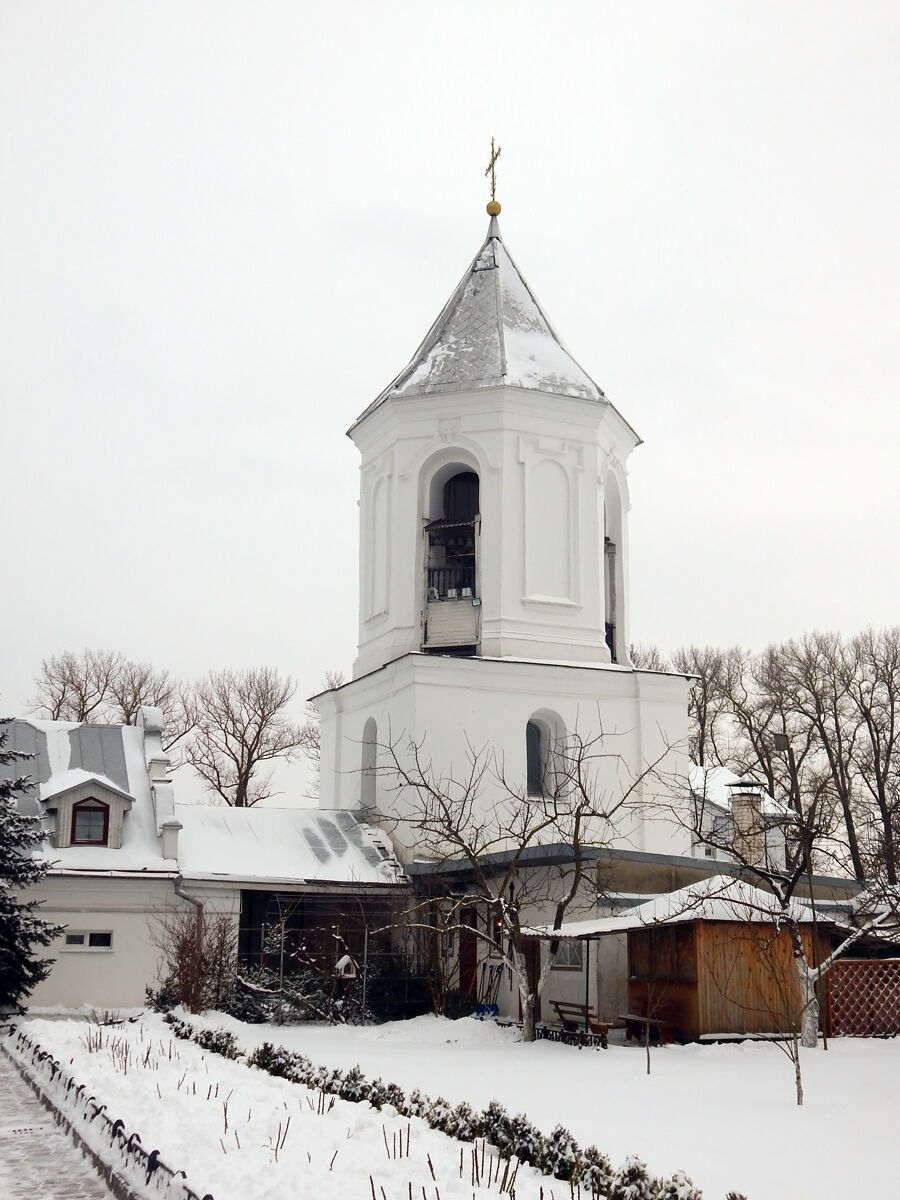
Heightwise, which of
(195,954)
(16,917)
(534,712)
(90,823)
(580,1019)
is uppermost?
(534,712)

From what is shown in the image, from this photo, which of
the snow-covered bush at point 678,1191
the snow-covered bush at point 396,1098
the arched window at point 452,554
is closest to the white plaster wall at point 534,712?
the arched window at point 452,554

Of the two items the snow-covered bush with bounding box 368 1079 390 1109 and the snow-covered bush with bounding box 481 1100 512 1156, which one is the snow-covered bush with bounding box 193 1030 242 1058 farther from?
the snow-covered bush with bounding box 481 1100 512 1156

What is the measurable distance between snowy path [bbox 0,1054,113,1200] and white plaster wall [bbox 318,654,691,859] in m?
13.7

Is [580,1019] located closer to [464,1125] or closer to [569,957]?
[569,957]

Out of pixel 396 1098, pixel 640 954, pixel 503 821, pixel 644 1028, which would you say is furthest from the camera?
pixel 503 821

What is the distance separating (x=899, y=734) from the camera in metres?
42.8

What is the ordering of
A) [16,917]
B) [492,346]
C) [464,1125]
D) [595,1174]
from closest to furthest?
[595,1174] → [464,1125] → [16,917] → [492,346]

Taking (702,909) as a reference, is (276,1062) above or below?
below

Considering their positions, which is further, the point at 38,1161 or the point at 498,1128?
the point at 38,1161

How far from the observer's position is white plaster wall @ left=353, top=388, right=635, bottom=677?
2739cm

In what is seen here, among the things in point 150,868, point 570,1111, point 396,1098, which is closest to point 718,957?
point 570,1111

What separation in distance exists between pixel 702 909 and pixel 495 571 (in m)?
10.0

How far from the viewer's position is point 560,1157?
9148 millimetres

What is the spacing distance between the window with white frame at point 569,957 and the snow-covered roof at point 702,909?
6.92ft
